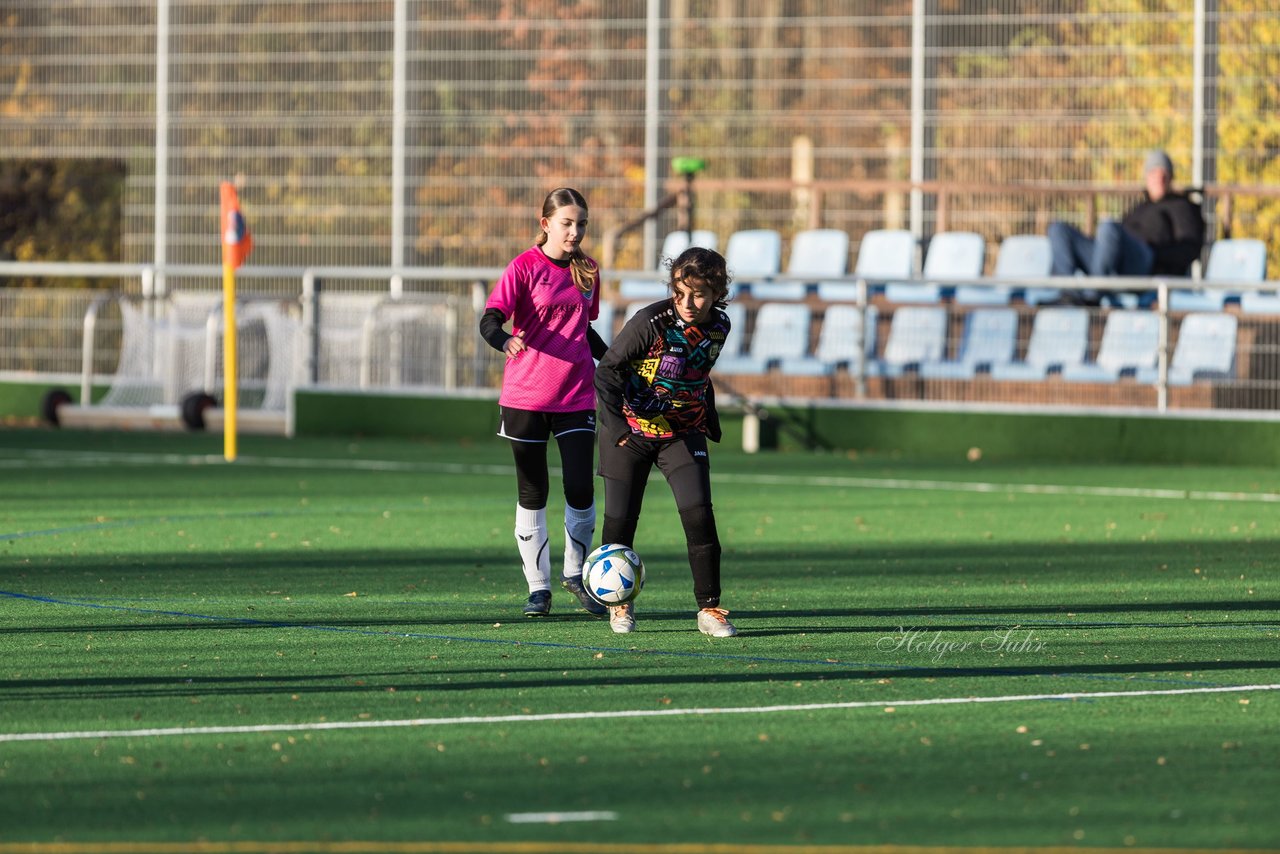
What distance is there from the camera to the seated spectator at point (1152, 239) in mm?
20734

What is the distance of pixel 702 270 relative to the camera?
8734mm

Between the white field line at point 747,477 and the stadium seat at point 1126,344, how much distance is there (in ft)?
8.33

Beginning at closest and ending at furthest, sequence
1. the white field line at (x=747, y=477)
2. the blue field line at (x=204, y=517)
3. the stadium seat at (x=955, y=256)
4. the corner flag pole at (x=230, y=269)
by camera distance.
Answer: the blue field line at (x=204, y=517) → the white field line at (x=747, y=477) → the corner flag pole at (x=230, y=269) → the stadium seat at (x=955, y=256)

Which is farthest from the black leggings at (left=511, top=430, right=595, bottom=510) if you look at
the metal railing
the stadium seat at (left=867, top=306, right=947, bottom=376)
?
the stadium seat at (left=867, top=306, right=947, bottom=376)

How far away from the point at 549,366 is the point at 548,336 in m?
0.13

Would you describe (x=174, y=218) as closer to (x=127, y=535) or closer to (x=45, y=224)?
(x=45, y=224)

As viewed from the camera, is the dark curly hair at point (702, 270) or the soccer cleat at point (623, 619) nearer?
the dark curly hair at point (702, 270)

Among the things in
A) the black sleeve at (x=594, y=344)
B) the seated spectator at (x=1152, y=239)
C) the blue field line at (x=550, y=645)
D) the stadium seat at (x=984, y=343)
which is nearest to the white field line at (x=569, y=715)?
the blue field line at (x=550, y=645)

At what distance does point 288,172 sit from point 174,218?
5.06ft

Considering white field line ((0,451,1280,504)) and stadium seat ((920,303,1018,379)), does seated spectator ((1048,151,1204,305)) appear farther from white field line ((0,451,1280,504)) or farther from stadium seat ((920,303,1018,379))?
white field line ((0,451,1280,504))

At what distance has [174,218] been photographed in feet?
91.2

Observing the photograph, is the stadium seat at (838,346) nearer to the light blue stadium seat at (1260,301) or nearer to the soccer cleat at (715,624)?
the light blue stadium seat at (1260,301)

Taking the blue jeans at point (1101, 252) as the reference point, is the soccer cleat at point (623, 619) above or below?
below

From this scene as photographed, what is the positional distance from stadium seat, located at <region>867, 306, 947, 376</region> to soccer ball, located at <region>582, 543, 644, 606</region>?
11.3 m
